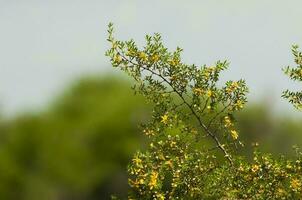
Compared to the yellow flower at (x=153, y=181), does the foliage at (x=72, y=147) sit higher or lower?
higher

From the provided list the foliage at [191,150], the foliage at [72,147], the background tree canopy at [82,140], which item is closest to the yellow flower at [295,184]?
the foliage at [191,150]

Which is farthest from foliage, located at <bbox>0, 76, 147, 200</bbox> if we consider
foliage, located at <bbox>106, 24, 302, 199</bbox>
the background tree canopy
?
foliage, located at <bbox>106, 24, 302, 199</bbox>

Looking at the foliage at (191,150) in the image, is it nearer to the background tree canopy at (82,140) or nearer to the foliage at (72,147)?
the background tree canopy at (82,140)

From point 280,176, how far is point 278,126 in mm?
58283

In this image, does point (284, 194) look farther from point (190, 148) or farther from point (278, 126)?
point (278, 126)

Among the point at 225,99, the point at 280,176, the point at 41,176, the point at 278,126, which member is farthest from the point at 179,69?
the point at 278,126

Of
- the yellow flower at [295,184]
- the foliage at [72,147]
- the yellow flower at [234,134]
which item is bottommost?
the yellow flower at [295,184]

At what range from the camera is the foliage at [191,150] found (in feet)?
42.9

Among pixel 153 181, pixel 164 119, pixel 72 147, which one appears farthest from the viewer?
pixel 72 147

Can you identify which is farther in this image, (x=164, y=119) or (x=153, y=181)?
(x=164, y=119)

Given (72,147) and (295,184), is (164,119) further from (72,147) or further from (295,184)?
(72,147)

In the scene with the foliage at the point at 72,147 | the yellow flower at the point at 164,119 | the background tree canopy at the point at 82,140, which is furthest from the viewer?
the background tree canopy at the point at 82,140

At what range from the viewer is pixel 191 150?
44.4 feet

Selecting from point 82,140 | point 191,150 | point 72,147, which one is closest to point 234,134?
point 191,150
